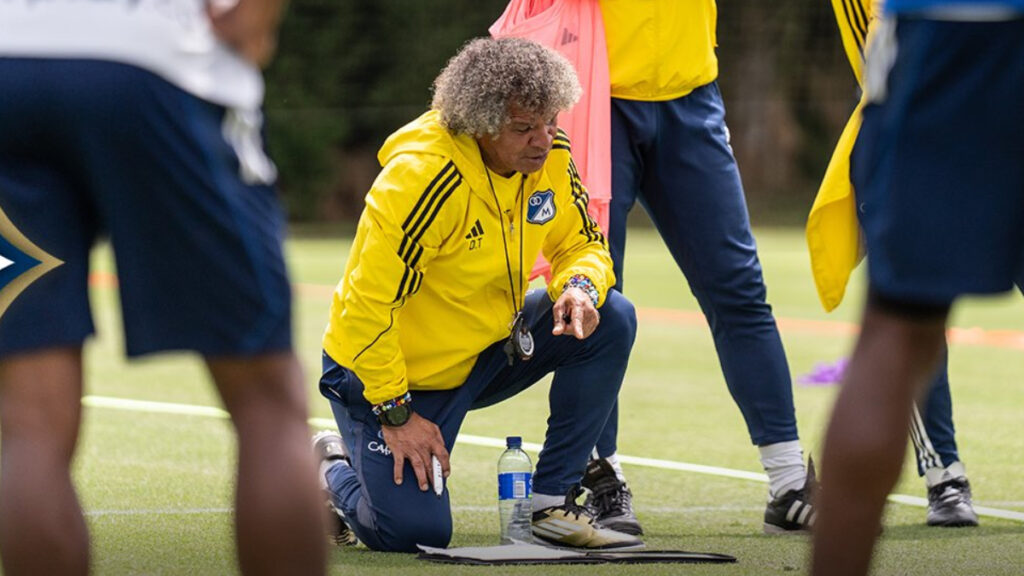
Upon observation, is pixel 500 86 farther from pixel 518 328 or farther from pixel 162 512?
pixel 162 512

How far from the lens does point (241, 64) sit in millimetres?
2312

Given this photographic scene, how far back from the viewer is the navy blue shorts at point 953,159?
2281mm

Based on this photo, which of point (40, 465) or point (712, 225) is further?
point (712, 225)

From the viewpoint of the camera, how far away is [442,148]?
429 cm

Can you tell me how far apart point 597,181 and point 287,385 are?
7.91ft

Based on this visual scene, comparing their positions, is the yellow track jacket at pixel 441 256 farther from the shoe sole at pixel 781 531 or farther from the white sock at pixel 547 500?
the shoe sole at pixel 781 531

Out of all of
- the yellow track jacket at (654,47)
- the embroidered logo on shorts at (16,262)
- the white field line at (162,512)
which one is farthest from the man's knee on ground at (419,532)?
the embroidered logo on shorts at (16,262)

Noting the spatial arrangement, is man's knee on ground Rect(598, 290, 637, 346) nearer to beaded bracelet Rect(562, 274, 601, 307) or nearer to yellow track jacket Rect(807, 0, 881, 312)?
beaded bracelet Rect(562, 274, 601, 307)

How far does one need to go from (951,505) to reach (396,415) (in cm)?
152

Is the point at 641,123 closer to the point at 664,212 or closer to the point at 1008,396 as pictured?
the point at 664,212

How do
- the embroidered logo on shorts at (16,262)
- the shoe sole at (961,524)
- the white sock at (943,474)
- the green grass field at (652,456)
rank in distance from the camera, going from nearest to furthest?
1. the embroidered logo on shorts at (16,262)
2. the green grass field at (652,456)
3. the shoe sole at (961,524)
4. the white sock at (943,474)

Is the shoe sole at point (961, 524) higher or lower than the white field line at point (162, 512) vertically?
lower

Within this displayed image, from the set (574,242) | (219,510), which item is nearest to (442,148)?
(574,242)

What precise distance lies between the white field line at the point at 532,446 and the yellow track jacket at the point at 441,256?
45 centimetres
